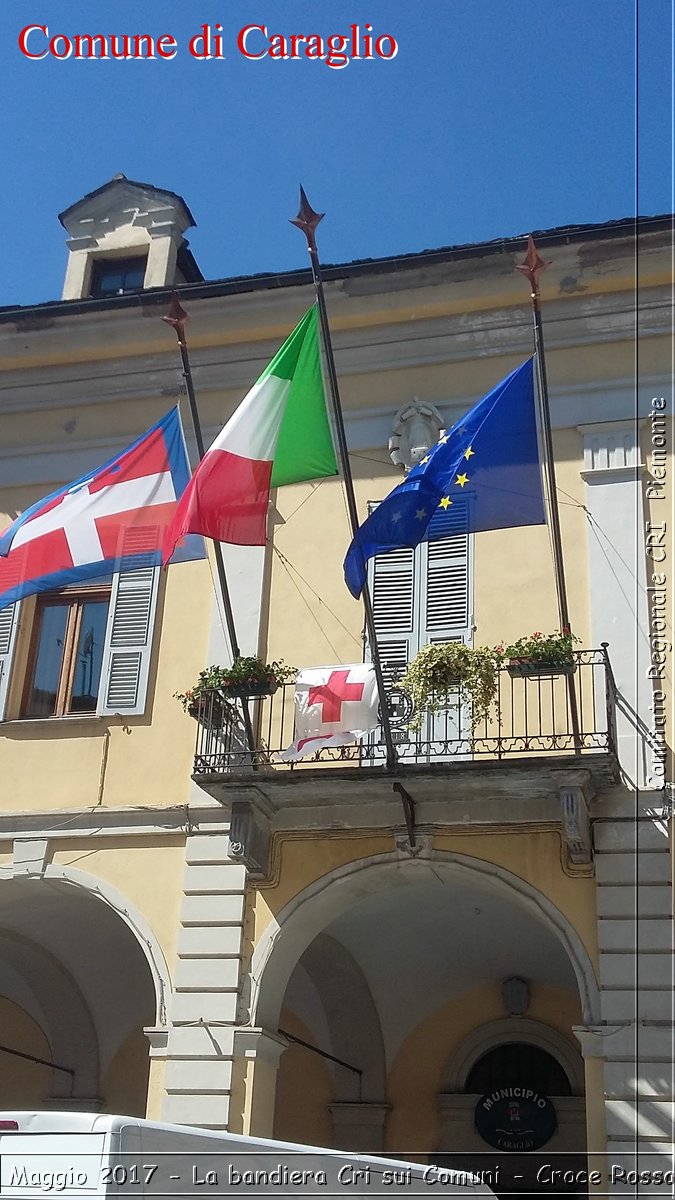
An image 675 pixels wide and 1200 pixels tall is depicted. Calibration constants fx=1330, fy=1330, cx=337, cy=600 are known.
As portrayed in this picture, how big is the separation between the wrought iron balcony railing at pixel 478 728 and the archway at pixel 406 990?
166cm

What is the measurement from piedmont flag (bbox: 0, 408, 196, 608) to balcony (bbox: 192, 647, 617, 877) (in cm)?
Result: 143

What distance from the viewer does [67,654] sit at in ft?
42.3

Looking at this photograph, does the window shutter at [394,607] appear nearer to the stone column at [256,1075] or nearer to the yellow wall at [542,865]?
the yellow wall at [542,865]

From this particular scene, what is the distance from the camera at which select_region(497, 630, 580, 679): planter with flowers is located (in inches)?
411

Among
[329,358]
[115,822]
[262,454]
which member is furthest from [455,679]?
[115,822]

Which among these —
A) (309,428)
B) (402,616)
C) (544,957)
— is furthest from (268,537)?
(544,957)

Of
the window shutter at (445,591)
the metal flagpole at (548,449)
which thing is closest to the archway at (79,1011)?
the window shutter at (445,591)

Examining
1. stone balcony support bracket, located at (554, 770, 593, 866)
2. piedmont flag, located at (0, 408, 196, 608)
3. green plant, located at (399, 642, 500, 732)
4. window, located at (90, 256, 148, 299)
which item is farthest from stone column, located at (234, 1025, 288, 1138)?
window, located at (90, 256, 148, 299)

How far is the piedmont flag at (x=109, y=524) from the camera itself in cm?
1090

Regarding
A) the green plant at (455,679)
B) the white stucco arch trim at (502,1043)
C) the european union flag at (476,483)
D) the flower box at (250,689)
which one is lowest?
the white stucco arch trim at (502,1043)

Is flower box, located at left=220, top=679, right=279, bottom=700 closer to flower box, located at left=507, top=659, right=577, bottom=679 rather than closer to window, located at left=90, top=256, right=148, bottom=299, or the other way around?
flower box, located at left=507, top=659, right=577, bottom=679

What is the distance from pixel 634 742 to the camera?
424 inches

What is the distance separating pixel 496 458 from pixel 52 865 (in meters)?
5.37

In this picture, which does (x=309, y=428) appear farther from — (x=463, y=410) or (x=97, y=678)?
(x=97, y=678)
